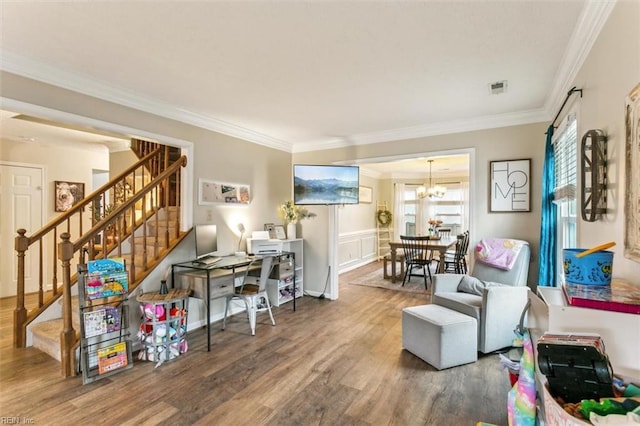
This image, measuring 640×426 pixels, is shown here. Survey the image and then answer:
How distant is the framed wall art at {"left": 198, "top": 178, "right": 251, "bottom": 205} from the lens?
371cm

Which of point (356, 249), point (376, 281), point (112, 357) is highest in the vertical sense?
point (356, 249)

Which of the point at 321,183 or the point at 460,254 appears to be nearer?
the point at 321,183

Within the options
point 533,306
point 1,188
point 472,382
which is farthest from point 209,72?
point 1,188

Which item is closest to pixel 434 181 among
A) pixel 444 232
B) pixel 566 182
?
pixel 444 232

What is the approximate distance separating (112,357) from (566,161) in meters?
4.17

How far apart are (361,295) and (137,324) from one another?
3.21 metres

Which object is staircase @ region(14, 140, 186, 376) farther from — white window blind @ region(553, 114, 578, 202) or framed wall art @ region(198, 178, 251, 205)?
white window blind @ region(553, 114, 578, 202)

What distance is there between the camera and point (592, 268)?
4.08 ft

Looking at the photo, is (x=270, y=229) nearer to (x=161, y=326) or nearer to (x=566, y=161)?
(x=161, y=326)

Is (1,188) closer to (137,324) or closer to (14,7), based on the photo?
(137,324)

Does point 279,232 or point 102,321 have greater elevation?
point 279,232

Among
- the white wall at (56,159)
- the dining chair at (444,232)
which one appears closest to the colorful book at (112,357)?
the white wall at (56,159)

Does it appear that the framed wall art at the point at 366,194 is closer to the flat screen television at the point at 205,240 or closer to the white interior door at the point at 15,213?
the flat screen television at the point at 205,240

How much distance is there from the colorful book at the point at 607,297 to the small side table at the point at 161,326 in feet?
9.54
